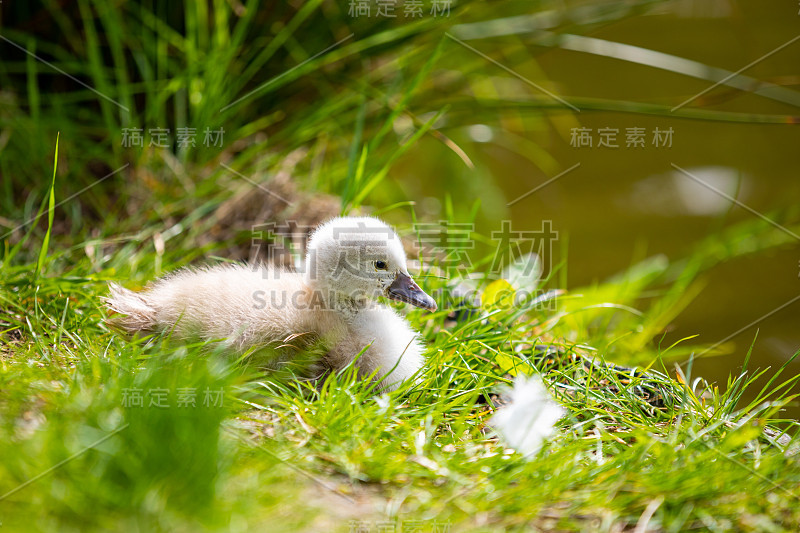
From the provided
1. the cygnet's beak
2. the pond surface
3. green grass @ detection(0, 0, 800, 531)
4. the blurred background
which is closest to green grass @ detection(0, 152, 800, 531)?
green grass @ detection(0, 0, 800, 531)

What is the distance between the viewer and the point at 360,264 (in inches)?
86.9

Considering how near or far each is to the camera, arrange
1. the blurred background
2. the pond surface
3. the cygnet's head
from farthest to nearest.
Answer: the pond surface
the blurred background
the cygnet's head

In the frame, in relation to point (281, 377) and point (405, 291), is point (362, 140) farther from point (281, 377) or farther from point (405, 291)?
point (281, 377)

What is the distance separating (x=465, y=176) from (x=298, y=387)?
9.39ft

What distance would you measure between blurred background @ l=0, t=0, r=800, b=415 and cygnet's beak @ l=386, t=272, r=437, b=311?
0.42 m

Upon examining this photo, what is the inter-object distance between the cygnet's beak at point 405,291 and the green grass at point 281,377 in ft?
0.57

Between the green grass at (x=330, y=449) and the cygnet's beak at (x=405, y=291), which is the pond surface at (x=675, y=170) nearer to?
the green grass at (x=330, y=449)

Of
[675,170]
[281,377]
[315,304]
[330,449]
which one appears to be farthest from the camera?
[675,170]

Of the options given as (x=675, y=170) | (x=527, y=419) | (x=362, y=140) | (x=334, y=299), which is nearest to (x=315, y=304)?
(x=334, y=299)

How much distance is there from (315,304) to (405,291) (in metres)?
0.28

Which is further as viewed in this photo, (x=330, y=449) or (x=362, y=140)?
(x=362, y=140)

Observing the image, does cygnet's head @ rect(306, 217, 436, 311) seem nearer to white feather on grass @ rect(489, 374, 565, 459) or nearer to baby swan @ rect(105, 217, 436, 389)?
baby swan @ rect(105, 217, 436, 389)

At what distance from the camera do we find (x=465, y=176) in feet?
15.0

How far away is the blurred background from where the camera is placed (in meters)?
3.11
